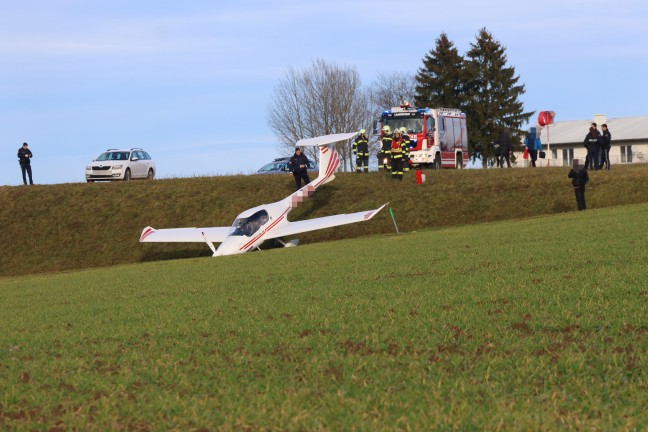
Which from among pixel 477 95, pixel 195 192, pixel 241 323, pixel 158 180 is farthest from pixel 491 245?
pixel 477 95

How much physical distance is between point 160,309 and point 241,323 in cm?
283

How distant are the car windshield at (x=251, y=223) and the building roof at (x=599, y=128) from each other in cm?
7012

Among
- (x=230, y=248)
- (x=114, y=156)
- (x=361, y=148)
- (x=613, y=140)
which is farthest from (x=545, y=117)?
(x=613, y=140)

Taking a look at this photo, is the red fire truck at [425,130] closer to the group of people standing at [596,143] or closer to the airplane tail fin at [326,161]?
the group of people standing at [596,143]

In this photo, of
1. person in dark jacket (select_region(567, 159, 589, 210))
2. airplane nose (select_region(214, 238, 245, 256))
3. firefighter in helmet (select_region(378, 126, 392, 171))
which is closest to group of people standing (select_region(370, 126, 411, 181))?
firefighter in helmet (select_region(378, 126, 392, 171))

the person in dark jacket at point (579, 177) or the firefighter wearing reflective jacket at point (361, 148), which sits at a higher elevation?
the firefighter wearing reflective jacket at point (361, 148)

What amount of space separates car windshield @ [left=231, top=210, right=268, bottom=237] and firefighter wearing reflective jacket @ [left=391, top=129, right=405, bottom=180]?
10.4 meters

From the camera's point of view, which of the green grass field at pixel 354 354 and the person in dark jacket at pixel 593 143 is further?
the person in dark jacket at pixel 593 143

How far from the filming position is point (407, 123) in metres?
50.4

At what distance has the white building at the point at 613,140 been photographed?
100156 millimetres

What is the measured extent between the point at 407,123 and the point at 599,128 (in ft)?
207

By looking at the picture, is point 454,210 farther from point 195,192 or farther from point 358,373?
point 358,373

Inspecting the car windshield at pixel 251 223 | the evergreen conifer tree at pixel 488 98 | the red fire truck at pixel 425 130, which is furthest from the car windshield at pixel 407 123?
the evergreen conifer tree at pixel 488 98

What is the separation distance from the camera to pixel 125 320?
12703mm
